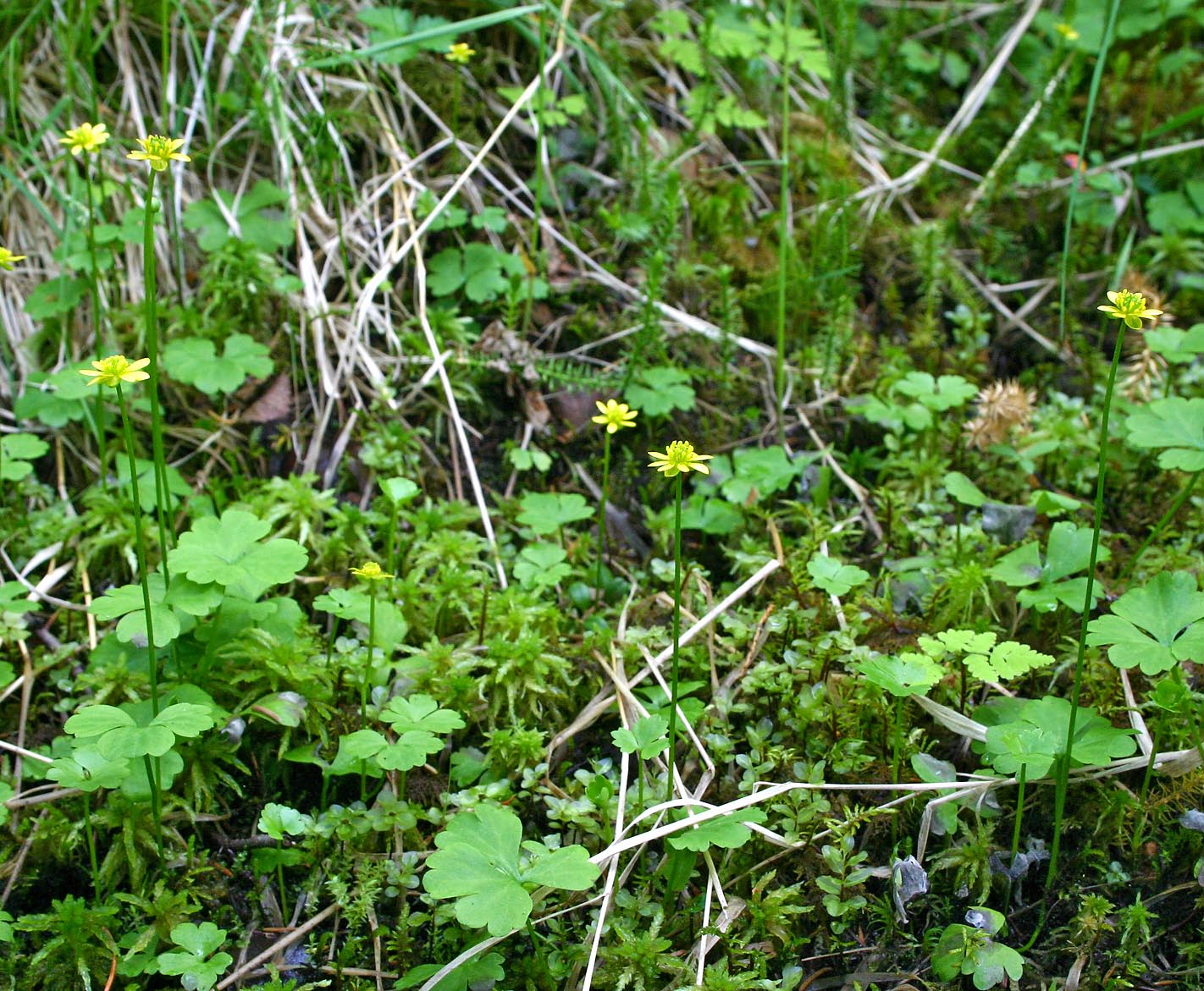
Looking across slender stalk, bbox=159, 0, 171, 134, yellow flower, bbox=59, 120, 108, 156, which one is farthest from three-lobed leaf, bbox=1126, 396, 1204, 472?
slender stalk, bbox=159, 0, 171, 134

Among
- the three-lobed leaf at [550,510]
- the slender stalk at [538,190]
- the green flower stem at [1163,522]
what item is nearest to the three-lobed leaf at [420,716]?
the three-lobed leaf at [550,510]

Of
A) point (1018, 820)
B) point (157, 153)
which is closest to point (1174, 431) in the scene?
point (1018, 820)

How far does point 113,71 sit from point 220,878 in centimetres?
269

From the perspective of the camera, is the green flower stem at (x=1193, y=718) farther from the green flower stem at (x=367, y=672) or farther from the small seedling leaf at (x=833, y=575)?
the green flower stem at (x=367, y=672)

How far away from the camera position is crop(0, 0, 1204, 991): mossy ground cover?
1930 millimetres

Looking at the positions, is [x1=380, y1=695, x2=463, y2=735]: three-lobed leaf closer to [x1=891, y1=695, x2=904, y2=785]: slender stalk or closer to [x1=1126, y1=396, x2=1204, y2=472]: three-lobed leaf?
[x1=891, y1=695, x2=904, y2=785]: slender stalk

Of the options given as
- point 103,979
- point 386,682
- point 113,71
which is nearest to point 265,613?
point 386,682

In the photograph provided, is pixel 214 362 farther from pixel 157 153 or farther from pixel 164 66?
pixel 157 153

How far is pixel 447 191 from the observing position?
3373 mm

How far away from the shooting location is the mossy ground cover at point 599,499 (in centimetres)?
193

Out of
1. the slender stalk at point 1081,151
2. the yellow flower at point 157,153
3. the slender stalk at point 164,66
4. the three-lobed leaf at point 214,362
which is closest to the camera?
the yellow flower at point 157,153

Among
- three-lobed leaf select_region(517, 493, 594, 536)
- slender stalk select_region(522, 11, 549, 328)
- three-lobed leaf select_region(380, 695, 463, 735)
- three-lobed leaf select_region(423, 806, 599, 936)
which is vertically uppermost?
slender stalk select_region(522, 11, 549, 328)

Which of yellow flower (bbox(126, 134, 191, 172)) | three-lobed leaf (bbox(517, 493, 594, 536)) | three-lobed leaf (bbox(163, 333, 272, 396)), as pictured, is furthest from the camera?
three-lobed leaf (bbox(163, 333, 272, 396))

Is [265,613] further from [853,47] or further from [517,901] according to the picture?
[853,47]
